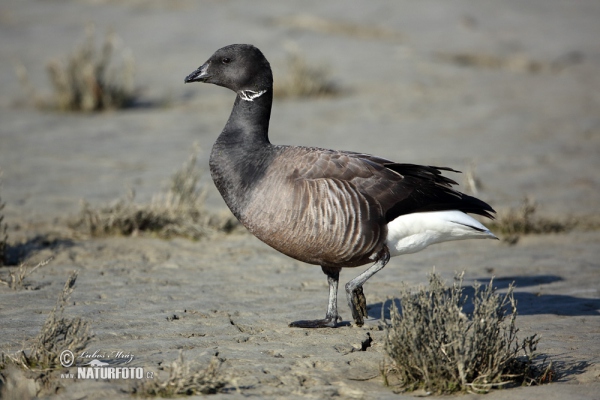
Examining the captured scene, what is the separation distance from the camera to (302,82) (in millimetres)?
15078

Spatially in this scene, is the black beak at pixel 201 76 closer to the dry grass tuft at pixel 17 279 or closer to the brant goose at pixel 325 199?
the brant goose at pixel 325 199

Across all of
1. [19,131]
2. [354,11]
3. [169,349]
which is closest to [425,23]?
[354,11]

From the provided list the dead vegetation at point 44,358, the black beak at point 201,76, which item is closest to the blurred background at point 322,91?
the black beak at point 201,76

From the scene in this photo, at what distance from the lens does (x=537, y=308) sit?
696 centimetres

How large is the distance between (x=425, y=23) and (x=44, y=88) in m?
9.38

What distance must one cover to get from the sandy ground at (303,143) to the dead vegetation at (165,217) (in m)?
0.21

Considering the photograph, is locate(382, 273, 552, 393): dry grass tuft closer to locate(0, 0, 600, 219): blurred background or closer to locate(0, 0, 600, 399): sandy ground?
locate(0, 0, 600, 399): sandy ground

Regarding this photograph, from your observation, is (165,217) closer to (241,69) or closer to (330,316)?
(241,69)

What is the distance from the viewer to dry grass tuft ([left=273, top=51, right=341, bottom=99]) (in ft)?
49.5

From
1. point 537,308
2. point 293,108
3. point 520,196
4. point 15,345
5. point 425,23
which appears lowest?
point 15,345

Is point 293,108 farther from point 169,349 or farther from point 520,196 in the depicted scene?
point 169,349

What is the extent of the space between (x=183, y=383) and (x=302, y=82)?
35.9 ft

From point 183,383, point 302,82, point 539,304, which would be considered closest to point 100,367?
point 183,383

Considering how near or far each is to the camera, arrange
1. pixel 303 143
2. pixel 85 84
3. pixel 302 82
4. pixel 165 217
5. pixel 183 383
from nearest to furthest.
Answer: pixel 183 383 < pixel 165 217 < pixel 303 143 < pixel 85 84 < pixel 302 82
